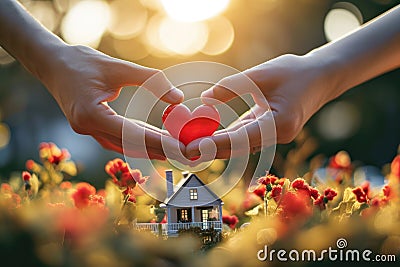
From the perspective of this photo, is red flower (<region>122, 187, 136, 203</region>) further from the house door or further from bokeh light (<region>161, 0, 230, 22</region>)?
bokeh light (<region>161, 0, 230, 22</region>)

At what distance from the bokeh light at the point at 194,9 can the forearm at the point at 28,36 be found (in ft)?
3.02

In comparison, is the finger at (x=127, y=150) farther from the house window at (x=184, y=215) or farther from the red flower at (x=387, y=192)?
the red flower at (x=387, y=192)

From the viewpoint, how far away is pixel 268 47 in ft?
8.43

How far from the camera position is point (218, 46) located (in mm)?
2357

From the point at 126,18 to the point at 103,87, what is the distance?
1839 millimetres

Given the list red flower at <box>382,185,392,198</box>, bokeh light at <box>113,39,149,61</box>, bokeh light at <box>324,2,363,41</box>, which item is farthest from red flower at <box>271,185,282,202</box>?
bokeh light at <box>324,2,363,41</box>

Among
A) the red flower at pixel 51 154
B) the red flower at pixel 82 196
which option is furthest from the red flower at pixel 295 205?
the red flower at pixel 51 154

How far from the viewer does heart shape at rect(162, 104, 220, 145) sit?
0.88m

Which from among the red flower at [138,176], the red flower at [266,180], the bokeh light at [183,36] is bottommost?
the red flower at [266,180]

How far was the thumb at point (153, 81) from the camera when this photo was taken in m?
0.84

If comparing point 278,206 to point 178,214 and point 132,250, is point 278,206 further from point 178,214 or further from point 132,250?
point 132,250

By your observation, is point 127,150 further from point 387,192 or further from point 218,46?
point 218,46

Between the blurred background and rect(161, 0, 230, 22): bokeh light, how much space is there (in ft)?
0.04

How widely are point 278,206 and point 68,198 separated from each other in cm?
40
